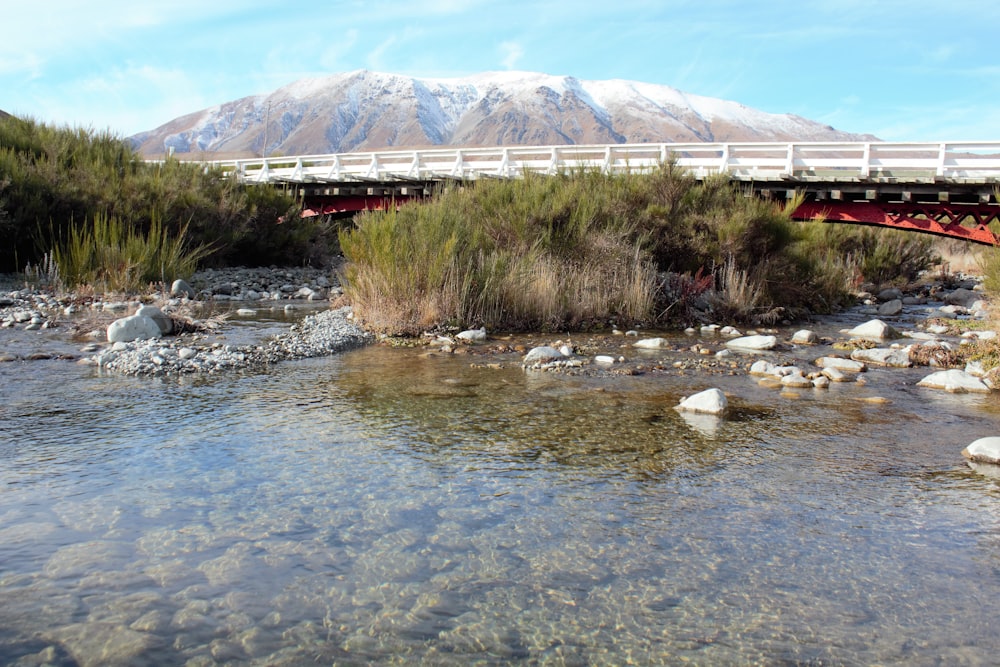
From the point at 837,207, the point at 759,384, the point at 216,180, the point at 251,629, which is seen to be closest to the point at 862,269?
A: the point at 837,207

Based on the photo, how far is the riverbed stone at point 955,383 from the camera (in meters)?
8.07

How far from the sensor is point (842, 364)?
926 cm

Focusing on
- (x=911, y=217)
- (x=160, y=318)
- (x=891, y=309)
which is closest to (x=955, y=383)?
(x=891, y=309)

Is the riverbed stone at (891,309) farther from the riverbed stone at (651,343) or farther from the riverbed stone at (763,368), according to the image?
the riverbed stone at (763,368)

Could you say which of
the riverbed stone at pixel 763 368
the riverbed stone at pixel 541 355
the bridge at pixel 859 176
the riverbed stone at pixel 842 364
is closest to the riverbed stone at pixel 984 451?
the riverbed stone at pixel 763 368

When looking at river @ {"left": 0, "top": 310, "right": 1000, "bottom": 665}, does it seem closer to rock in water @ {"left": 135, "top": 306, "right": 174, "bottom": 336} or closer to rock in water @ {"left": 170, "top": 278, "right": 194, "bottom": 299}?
rock in water @ {"left": 135, "top": 306, "right": 174, "bottom": 336}

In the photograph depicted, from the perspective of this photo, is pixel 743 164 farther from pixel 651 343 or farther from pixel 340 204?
pixel 340 204

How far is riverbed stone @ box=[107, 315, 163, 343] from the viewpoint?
941cm

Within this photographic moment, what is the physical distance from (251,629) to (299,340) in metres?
7.28

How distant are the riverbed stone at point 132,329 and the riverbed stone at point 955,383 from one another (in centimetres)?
944

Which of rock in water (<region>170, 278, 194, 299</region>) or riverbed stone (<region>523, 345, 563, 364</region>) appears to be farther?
rock in water (<region>170, 278, 194, 299</region>)

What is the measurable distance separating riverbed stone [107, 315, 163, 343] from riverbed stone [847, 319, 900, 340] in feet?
34.8

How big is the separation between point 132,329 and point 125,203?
8.21 meters

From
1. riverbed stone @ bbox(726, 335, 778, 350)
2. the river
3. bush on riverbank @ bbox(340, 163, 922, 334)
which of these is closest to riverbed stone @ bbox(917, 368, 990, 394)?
the river
